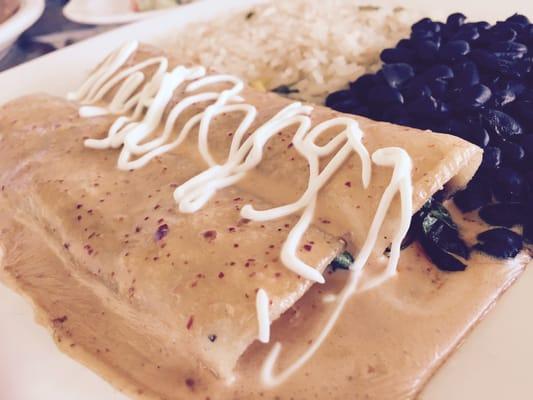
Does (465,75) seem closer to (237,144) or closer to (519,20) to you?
(519,20)

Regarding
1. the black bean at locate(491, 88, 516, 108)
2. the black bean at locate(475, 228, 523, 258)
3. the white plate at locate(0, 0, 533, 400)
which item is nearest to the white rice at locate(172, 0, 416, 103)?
the black bean at locate(491, 88, 516, 108)

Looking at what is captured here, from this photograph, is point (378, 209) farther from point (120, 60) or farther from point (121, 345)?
point (120, 60)

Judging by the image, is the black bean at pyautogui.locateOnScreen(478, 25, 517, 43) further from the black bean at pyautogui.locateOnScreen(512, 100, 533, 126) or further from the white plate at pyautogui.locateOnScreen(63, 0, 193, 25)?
the white plate at pyautogui.locateOnScreen(63, 0, 193, 25)

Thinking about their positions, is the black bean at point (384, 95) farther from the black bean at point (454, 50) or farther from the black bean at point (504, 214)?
the black bean at point (504, 214)

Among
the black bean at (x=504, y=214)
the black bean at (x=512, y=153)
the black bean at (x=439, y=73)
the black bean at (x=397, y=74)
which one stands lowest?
the black bean at (x=504, y=214)

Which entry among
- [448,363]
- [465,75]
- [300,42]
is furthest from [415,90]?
[448,363]

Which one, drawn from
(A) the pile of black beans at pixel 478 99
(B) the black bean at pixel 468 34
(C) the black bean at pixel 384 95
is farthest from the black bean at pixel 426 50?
(C) the black bean at pixel 384 95

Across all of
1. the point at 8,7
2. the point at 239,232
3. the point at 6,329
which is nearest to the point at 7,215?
the point at 6,329

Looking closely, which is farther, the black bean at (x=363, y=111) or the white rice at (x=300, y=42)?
the white rice at (x=300, y=42)
